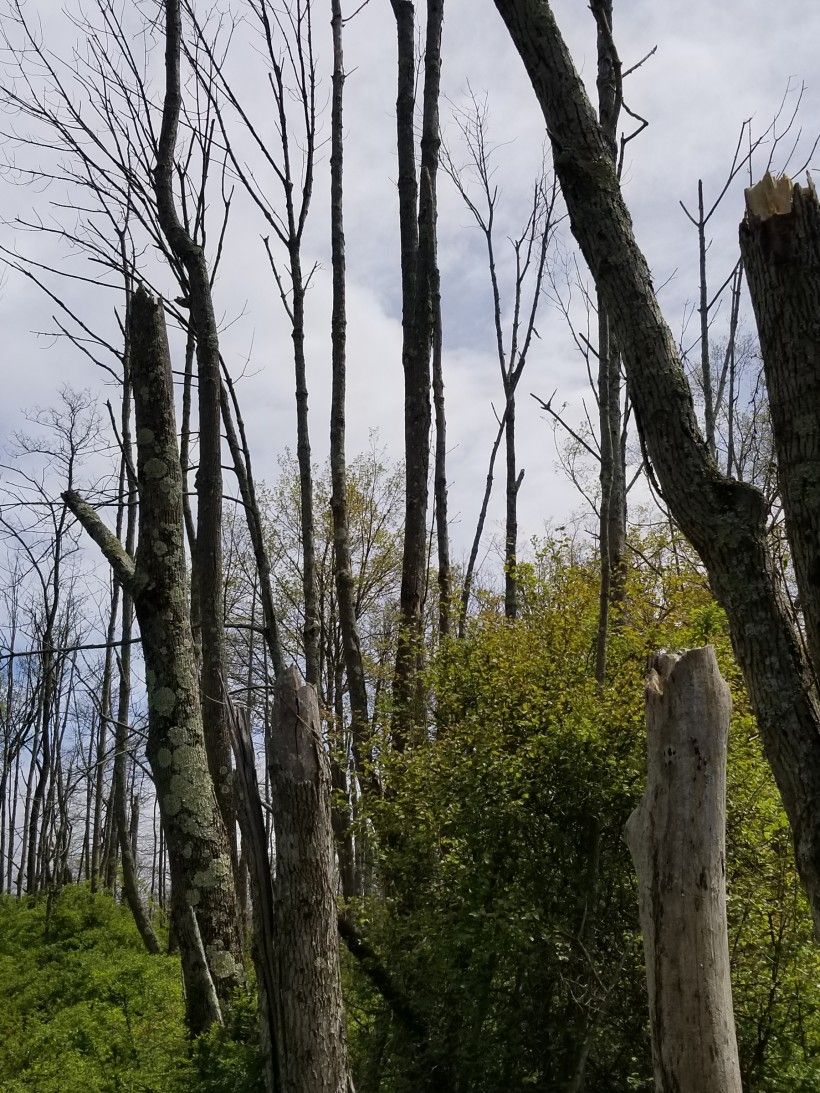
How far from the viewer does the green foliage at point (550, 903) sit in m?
4.20

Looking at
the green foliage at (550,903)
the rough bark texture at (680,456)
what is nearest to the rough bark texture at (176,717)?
the green foliage at (550,903)

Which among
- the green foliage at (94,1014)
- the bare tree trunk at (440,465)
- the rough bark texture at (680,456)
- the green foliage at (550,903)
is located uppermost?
the bare tree trunk at (440,465)

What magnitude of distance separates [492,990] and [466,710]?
152 cm

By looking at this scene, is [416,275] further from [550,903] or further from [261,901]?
[261,901]

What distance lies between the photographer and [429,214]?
8234 millimetres

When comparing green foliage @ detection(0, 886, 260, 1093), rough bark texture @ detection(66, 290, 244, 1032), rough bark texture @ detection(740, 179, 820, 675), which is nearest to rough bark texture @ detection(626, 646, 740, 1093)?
rough bark texture @ detection(740, 179, 820, 675)

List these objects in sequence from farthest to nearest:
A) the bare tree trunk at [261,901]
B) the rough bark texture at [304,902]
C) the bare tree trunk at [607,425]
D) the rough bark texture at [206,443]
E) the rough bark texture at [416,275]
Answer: the rough bark texture at [416,275] → the rough bark texture at [206,443] → the bare tree trunk at [607,425] → the bare tree trunk at [261,901] → the rough bark texture at [304,902]

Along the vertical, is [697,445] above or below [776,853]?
above

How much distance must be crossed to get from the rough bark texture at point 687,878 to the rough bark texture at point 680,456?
0.19 metres

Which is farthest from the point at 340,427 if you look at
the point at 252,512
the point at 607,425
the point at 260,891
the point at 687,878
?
the point at 687,878

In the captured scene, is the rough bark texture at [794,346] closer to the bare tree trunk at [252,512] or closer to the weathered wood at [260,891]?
the weathered wood at [260,891]

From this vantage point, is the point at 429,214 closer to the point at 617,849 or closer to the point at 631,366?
the point at 631,366

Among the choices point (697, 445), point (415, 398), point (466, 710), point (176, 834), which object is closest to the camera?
point (697, 445)

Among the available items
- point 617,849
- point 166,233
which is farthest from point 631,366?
point 166,233
